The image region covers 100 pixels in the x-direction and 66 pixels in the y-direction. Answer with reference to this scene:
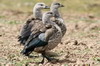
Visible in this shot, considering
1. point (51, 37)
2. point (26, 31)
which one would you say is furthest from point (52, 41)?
point (26, 31)

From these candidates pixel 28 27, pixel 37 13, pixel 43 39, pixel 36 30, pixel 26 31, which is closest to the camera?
pixel 43 39

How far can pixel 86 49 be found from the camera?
1308 centimetres

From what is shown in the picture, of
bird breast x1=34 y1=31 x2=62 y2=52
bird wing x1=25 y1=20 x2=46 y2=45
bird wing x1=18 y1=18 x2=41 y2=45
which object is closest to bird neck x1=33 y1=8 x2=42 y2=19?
bird wing x1=18 y1=18 x2=41 y2=45

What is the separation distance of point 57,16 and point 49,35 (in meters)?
2.64

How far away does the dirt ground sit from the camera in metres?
11.0

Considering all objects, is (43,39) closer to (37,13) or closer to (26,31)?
(26,31)

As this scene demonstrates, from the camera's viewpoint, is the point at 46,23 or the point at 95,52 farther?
the point at 95,52

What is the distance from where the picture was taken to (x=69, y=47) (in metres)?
13.5

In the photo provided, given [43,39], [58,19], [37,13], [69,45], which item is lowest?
[69,45]

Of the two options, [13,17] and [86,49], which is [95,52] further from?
[13,17]

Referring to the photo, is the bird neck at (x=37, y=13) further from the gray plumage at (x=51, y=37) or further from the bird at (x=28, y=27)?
the gray plumage at (x=51, y=37)

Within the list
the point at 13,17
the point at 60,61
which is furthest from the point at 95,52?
the point at 13,17

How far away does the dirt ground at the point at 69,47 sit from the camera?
1101 cm

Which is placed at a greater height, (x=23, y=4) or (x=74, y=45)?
(x=74, y=45)
